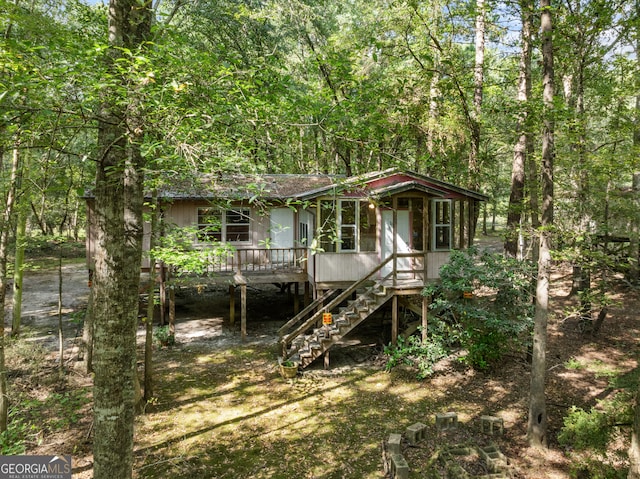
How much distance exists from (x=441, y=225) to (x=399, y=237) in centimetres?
159

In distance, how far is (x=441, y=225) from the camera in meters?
13.9

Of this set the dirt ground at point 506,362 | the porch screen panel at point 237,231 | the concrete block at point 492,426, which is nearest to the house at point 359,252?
the porch screen panel at point 237,231

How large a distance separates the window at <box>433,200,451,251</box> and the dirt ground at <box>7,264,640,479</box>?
3.89 m

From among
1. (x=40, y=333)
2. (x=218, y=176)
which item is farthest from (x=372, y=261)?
(x=40, y=333)

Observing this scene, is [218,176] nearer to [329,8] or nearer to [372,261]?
[372,261]

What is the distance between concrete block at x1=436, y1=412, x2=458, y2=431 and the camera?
26.9 ft

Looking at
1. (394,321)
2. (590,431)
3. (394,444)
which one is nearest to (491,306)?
(394,321)

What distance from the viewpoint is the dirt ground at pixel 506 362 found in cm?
809

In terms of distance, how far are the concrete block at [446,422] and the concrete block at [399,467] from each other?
161cm

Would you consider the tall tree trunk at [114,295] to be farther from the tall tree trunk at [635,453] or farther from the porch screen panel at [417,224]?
the porch screen panel at [417,224]

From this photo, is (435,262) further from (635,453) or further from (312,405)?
(635,453)

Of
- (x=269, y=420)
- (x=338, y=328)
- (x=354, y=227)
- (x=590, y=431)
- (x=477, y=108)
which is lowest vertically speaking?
(x=269, y=420)

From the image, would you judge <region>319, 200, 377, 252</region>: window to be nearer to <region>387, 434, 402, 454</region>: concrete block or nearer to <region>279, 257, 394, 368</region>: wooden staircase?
<region>279, 257, 394, 368</region>: wooden staircase

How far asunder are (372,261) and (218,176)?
9.87 meters
